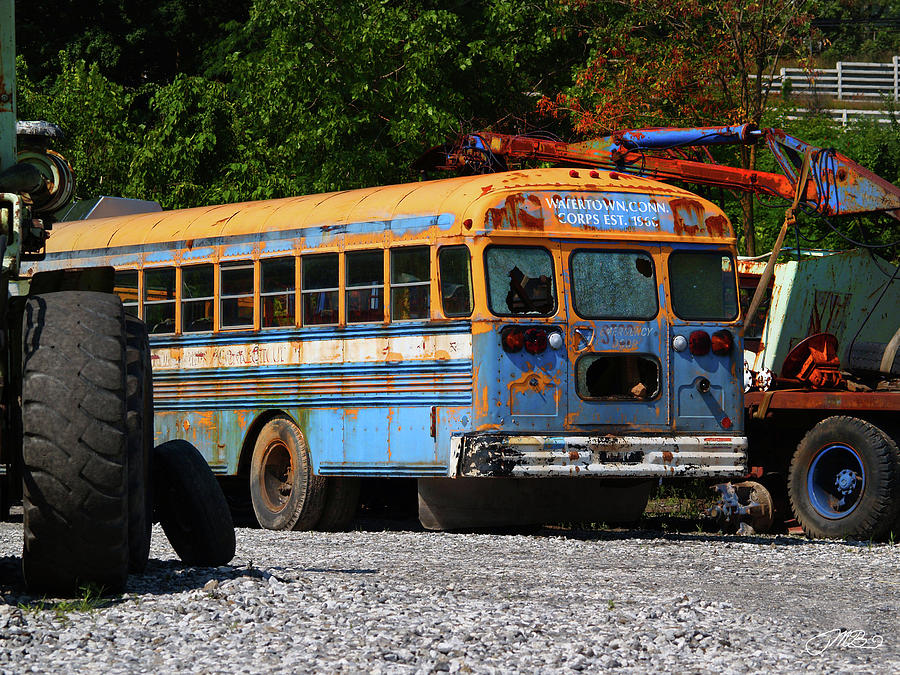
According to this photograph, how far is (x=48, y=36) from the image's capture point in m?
36.5

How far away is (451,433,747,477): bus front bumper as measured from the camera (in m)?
12.9

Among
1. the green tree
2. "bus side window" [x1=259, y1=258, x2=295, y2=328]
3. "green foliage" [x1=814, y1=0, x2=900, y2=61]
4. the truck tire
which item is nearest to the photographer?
the truck tire

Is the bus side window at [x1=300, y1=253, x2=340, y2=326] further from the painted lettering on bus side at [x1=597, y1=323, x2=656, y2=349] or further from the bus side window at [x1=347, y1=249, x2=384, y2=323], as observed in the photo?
the painted lettering on bus side at [x1=597, y1=323, x2=656, y2=349]

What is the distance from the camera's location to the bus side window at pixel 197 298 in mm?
15469

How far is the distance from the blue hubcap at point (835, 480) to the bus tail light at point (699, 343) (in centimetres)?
146

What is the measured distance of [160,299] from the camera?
15883mm

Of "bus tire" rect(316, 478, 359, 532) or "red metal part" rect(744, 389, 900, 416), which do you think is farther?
"bus tire" rect(316, 478, 359, 532)

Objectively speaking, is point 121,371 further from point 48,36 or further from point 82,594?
point 48,36

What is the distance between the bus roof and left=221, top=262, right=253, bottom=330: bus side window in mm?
362

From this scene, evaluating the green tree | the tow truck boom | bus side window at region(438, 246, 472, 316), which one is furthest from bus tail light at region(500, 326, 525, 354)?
the green tree

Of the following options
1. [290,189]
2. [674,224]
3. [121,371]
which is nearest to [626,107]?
[290,189]

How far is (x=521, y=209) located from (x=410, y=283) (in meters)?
1.14

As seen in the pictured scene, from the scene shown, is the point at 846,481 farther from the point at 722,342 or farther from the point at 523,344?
the point at 523,344

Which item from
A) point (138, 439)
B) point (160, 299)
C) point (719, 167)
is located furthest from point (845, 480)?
point (138, 439)
